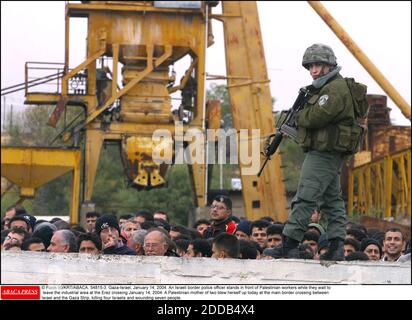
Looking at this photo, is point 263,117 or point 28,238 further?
point 263,117

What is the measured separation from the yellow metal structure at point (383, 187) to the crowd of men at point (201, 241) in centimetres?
1441

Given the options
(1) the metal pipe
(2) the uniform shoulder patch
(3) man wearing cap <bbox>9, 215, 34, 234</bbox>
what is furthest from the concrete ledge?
(1) the metal pipe

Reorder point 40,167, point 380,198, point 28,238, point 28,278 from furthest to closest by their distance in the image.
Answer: point 380,198 < point 40,167 < point 28,238 < point 28,278

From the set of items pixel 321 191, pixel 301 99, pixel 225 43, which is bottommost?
pixel 321 191

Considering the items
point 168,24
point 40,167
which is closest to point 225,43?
point 168,24

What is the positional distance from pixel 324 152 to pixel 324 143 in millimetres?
102

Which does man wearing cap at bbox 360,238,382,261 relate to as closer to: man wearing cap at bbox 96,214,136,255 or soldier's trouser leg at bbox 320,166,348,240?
soldier's trouser leg at bbox 320,166,348,240

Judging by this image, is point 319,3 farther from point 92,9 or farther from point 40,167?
point 40,167

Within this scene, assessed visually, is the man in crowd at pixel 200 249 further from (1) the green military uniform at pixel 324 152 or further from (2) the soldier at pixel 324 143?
(1) the green military uniform at pixel 324 152

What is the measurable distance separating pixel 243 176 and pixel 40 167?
434cm

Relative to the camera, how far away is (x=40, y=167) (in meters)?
23.8

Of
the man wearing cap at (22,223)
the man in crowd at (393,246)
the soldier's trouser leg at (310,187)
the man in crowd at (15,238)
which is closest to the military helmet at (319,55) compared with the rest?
the soldier's trouser leg at (310,187)

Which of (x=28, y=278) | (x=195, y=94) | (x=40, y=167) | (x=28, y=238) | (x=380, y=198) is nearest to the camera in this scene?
(x=28, y=278)

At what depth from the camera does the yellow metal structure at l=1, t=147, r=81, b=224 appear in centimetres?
2370
